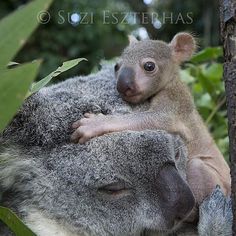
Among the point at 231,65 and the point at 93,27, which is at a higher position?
the point at 231,65

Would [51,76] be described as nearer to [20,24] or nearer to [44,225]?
[44,225]

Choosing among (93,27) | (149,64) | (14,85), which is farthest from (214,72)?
(93,27)

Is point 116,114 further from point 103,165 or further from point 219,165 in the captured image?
point 219,165

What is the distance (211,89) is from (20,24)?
286 cm

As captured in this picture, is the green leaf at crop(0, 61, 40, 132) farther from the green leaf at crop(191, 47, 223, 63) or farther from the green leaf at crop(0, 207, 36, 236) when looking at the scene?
the green leaf at crop(191, 47, 223, 63)

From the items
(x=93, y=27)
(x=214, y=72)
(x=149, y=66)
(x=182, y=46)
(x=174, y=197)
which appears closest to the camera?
(x=174, y=197)

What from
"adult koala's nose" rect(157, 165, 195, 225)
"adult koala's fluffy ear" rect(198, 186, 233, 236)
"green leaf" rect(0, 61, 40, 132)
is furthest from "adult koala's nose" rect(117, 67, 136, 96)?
"green leaf" rect(0, 61, 40, 132)

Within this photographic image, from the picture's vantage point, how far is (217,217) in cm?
232

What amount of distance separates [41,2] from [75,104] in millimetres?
1298

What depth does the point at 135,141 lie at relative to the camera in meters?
2.42

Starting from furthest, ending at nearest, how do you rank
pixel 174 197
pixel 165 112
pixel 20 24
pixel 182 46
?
pixel 182 46, pixel 165 112, pixel 174 197, pixel 20 24

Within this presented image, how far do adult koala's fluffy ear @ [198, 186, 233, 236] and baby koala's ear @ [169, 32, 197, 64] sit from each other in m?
1.22

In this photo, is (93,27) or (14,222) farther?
(93,27)

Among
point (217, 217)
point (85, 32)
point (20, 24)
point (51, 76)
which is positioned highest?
point (20, 24)
